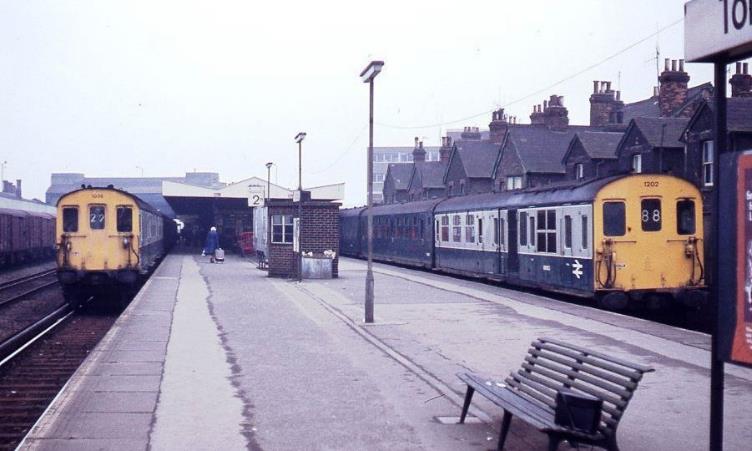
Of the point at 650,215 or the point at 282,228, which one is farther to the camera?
the point at 282,228

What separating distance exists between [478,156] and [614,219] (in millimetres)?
Answer: 34594

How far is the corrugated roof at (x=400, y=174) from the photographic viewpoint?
68.1 m

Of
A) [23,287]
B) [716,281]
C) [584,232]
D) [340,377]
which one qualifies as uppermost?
[584,232]

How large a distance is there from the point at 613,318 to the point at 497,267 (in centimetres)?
801

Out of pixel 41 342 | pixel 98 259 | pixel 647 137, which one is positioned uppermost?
pixel 647 137

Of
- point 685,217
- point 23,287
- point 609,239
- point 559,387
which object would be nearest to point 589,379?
point 559,387

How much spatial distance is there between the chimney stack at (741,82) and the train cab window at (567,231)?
51.8 ft

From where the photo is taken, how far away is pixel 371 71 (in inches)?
623

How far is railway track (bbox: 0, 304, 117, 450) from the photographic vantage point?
31.3 ft

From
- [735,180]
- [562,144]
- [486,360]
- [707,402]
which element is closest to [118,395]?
[486,360]

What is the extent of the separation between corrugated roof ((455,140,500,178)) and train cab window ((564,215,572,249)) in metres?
30.5

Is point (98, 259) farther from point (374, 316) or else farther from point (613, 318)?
point (613, 318)

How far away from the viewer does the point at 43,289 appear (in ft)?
97.5

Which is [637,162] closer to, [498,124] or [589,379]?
[498,124]
